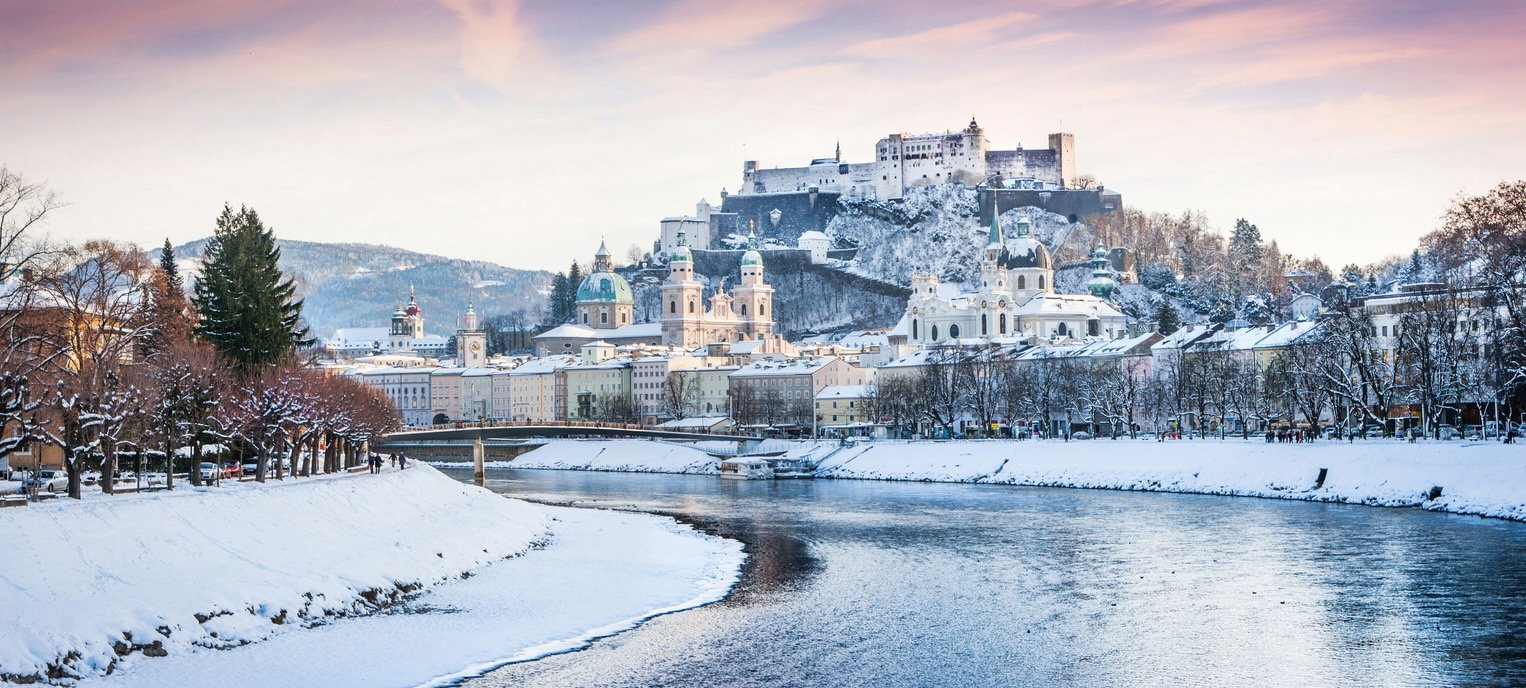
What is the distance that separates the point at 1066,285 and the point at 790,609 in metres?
143

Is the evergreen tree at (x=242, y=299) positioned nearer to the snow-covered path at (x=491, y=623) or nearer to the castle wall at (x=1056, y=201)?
the snow-covered path at (x=491, y=623)

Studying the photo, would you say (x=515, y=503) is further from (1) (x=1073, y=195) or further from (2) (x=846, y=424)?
(1) (x=1073, y=195)

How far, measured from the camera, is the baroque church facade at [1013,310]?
138750mm

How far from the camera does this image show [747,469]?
3381 inches

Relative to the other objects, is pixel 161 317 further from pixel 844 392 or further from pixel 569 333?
pixel 569 333

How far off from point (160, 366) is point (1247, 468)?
3393cm

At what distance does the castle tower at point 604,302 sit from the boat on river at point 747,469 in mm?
94649

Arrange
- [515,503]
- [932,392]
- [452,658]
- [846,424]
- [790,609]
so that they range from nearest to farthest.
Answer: [452,658], [790,609], [515,503], [932,392], [846,424]

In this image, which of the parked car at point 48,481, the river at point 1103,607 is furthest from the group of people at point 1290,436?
the parked car at point 48,481

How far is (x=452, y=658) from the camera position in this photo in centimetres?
2452

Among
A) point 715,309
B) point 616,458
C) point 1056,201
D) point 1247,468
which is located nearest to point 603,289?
point 715,309

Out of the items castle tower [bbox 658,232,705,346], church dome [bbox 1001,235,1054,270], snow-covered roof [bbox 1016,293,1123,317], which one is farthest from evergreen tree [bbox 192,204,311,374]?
castle tower [bbox 658,232,705,346]

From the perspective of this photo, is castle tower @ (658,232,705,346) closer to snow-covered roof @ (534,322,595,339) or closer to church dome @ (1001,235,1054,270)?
snow-covered roof @ (534,322,595,339)

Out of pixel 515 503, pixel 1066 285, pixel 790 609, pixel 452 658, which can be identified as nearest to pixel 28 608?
pixel 452 658
